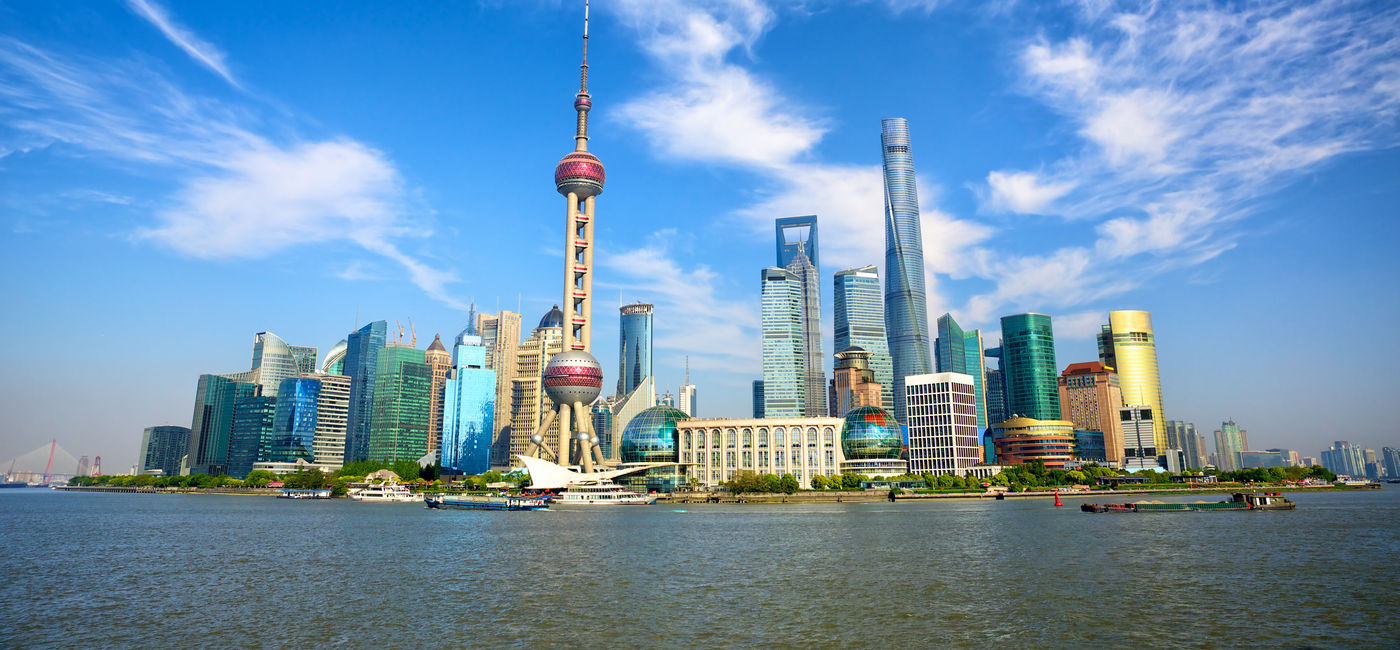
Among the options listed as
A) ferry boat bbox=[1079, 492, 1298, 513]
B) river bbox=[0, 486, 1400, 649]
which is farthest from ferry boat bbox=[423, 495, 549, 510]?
ferry boat bbox=[1079, 492, 1298, 513]

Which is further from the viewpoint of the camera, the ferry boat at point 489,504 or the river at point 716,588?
the ferry boat at point 489,504

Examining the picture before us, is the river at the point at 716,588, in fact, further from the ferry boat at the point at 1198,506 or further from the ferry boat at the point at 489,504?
the ferry boat at the point at 489,504

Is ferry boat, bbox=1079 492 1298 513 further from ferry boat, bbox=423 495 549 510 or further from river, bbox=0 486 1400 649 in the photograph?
ferry boat, bbox=423 495 549 510

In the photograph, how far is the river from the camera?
4256cm

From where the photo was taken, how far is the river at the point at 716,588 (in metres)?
42.6

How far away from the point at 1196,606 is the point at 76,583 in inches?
3029

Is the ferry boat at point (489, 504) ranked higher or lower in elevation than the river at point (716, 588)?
higher

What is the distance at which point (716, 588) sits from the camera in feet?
188

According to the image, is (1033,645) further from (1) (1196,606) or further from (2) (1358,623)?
(2) (1358,623)

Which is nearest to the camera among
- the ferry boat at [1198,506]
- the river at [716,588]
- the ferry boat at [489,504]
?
the river at [716,588]

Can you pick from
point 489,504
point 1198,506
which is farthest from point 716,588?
point 489,504

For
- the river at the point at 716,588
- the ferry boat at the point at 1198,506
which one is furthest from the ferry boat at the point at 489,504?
the ferry boat at the point at 1198,506

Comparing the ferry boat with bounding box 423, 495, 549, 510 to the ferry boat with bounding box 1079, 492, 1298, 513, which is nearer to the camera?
the ferry boat with bounding box 1079, 492, 1298, 513

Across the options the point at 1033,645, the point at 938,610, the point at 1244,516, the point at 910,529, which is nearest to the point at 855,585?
the point at 938,610
